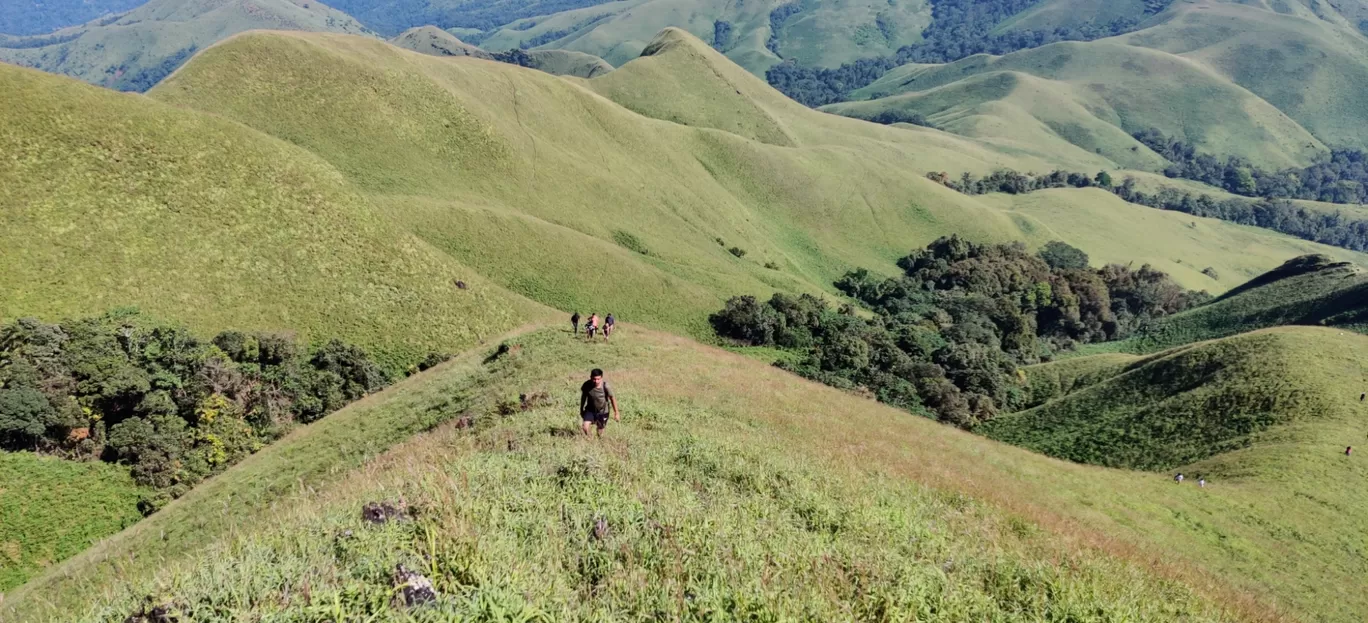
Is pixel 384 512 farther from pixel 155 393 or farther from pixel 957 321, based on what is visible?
pixel 957 321

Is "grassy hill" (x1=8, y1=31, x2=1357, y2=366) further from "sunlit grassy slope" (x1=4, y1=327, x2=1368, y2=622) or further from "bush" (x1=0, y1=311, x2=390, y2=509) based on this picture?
"sunlit grassy slope" (x1=4, y1=327, x2=1368, y2=622)

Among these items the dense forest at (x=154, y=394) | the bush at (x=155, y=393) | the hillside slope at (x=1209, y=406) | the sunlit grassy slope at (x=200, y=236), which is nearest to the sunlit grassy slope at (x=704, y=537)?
the dense forest at (x=154, y=394)

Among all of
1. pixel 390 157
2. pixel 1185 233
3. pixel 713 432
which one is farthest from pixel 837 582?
pixel 1185 233

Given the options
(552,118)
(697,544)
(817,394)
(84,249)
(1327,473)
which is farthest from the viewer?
(552,118)

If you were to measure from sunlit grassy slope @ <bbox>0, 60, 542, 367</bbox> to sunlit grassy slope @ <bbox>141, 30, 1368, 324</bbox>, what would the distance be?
10.5 m

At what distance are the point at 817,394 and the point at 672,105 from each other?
Result: 157661mm

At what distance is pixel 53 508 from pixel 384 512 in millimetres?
37115

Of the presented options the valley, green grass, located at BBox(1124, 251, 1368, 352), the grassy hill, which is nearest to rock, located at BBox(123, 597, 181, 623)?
the valley

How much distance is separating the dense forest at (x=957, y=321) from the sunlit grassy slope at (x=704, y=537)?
35156mm

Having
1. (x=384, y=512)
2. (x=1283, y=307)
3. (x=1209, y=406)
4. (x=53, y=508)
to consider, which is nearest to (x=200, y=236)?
(x=53, y=508)

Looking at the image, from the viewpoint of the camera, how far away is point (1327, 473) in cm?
3055

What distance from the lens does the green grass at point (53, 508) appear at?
2830 cm

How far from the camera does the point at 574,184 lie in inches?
3706

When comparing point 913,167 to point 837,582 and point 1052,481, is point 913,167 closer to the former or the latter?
point 1052,481
